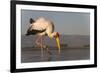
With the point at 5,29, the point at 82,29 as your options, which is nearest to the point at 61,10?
the point at 82,29

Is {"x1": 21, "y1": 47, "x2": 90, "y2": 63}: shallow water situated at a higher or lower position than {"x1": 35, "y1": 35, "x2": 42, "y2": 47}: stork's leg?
lower

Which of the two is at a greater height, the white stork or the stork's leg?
the white stork

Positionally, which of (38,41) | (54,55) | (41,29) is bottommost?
(54,55)

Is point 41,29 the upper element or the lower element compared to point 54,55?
upper

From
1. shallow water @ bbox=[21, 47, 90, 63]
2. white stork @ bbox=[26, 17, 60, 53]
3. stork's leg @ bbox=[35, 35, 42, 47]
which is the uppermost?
white stork @ bbox=[26, 17, 60, 53]

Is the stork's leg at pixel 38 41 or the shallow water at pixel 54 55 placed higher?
the stork's leg at pixel 38 41

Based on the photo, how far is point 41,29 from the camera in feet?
6.67

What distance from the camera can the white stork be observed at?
6.56 feet

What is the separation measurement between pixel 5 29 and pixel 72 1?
74 centimetres

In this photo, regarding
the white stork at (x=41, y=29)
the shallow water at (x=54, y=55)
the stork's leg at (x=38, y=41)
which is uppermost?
the white stork at (x=41, y=29)

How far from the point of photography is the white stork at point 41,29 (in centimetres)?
200

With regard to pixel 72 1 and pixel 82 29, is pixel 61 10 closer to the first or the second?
pixel 72 1

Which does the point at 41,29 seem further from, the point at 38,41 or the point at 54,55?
the point at 54,55

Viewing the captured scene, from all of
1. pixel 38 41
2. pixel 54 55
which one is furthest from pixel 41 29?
pixel 54 55
